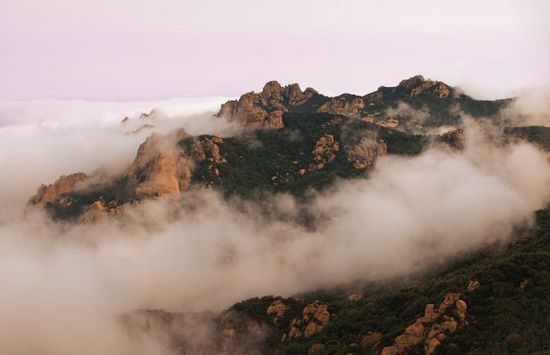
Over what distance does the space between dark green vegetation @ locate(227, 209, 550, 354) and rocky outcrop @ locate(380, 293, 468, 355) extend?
1.62 m

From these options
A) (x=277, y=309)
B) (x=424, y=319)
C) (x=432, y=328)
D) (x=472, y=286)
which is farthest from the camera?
(x=277, y=309)

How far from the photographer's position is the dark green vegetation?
116 m

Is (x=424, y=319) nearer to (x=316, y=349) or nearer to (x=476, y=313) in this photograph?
(x=476, y=313)

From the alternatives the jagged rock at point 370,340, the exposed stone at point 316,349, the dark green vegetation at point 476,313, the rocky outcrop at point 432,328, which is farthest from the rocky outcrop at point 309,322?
the rocky outcrop at point 432,328

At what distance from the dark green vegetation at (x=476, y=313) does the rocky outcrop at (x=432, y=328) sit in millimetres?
1624

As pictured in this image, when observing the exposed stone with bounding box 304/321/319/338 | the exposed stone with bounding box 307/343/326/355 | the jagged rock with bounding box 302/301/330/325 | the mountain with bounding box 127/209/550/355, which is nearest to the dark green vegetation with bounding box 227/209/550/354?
the mountain with bounding box 127/209/550/355

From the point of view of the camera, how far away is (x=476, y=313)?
12962 centimetres

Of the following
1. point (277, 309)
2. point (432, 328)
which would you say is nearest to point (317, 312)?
point (277, 309)

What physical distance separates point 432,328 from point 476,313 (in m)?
9.87

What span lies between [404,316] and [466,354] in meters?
29.4

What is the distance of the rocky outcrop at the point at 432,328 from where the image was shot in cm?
12488

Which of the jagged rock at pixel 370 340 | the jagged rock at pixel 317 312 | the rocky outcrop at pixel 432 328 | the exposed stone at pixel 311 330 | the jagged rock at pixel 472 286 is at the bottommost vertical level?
the exposed stone at pixel 311 330

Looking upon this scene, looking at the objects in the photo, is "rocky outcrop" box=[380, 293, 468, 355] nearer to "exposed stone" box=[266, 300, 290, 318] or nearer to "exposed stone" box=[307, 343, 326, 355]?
"exposed stone" box=[307, 343, 326, 355]

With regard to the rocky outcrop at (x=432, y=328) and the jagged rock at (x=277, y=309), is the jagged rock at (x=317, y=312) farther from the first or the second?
the rocky outcrop at (x=432, y=328)
